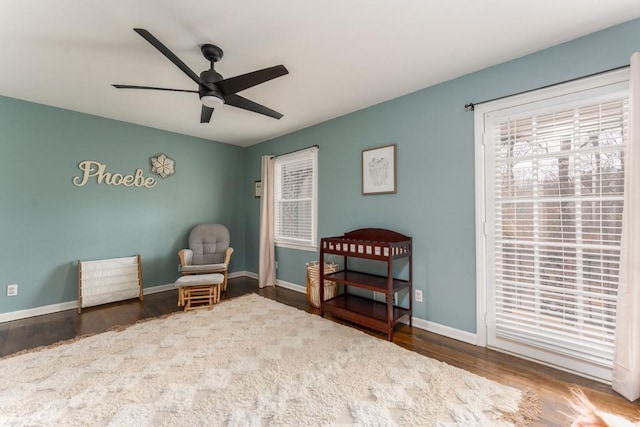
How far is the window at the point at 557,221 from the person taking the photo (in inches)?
74.2

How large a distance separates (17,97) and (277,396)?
4.19 metres

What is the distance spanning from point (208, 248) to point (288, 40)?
327cm

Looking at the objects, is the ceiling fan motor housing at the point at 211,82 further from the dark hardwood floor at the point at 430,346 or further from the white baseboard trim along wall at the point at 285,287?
the white baseboard trim along wall at the point at 285,287

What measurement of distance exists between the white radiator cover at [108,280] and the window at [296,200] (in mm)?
2038

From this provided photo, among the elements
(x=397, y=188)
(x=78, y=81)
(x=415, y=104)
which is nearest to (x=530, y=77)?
(x=415, y=104)

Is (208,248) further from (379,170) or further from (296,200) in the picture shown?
(379,170)

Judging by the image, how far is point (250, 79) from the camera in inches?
79.2

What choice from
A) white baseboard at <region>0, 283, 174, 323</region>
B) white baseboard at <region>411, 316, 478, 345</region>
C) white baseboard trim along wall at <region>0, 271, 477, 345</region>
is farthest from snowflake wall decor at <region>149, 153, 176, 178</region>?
white baseboard at <region>411, 316, 478, 345</region>

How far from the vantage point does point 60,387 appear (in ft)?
5.96

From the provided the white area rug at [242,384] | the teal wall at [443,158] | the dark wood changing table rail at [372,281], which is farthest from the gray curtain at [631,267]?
the dark wood changing table rail at [372,281]

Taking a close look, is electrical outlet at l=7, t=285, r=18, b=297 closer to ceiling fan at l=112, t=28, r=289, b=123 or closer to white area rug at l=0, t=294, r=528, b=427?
white area rug at l=0, t=294, r=528, b=427

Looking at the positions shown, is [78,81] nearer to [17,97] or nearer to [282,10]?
[17,97]

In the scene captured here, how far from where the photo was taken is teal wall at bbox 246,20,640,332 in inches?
79.9

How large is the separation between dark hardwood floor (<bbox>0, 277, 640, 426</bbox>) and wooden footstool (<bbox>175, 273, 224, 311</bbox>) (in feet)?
0.58
